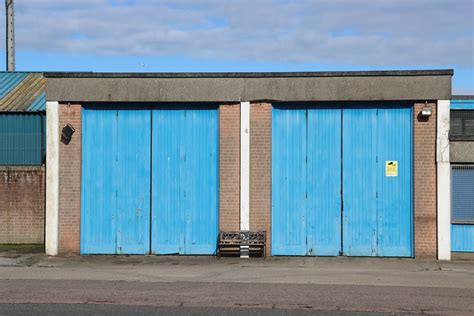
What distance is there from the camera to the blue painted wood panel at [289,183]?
16.8m

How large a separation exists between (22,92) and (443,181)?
45.5 feet

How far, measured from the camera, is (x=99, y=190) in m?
17.1

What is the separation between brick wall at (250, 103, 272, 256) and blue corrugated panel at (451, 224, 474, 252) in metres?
4.44

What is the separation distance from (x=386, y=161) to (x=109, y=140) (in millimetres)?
6879

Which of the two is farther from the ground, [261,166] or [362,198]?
[261,166]

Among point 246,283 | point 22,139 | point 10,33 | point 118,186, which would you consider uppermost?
point 10,33

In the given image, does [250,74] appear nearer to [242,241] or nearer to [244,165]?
[244,165]

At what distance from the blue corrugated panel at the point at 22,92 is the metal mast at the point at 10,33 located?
552 cm

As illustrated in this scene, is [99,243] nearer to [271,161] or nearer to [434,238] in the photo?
[271,161]

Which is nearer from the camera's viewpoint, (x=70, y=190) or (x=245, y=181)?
(x=245, y=181)

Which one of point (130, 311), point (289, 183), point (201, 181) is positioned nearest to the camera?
point (130, 311)

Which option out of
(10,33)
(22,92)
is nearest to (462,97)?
(22,92)

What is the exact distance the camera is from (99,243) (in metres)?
17.1

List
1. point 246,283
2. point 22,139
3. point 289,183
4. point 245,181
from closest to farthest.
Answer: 1. point 246,283
2. point 245,181
3. point 289,183
4. point 22,139
